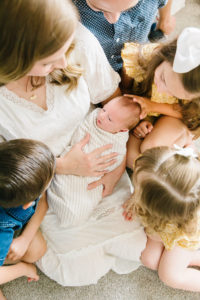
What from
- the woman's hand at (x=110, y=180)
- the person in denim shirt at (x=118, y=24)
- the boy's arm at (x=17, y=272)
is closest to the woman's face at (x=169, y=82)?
the person in denim shirt at (x=118, y=24)

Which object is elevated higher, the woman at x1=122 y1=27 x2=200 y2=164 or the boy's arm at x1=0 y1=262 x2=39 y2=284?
the woman at x1=122 y1=27 x2=200 y2=164

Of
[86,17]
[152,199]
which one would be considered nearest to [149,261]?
[152,199]

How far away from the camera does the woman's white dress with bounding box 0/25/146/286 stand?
967mm

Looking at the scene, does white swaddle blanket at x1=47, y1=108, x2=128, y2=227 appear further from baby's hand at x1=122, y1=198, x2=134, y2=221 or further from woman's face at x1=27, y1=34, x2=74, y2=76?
woman's face at x1=27, y1=34, x2=74, y2=76

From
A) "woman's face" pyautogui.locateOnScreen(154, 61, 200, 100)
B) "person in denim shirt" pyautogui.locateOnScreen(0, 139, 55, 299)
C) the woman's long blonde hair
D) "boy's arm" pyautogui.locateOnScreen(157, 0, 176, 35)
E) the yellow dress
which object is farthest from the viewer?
"boy's arm" pyautogui.locateOnScreen(157, 0, 176, 35)

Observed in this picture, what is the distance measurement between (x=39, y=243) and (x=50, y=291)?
23cm

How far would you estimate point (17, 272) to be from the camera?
111cm

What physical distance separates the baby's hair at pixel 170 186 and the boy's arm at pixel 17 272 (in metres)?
0.52

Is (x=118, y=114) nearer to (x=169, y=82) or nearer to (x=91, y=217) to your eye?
(x=169, y=82)

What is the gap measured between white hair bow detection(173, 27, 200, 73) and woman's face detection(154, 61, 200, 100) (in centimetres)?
7

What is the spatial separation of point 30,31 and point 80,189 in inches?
23.6

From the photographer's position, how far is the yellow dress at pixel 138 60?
45.3 inches

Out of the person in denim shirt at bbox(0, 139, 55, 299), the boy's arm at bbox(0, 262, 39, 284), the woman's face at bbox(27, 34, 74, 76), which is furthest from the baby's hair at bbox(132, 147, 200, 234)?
the boy's arm at bbox(0, 262, 39, 284)

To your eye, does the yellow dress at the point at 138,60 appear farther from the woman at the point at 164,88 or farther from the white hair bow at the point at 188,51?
the white hair bow at the point at 188,51
